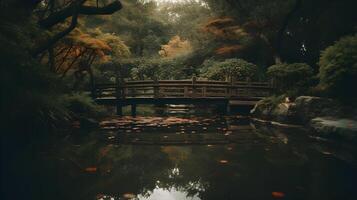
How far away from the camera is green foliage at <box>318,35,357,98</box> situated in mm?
10188

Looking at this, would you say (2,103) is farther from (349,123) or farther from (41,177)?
(349,123)

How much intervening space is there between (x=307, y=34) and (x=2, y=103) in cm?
1893

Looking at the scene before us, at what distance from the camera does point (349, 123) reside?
28.6ft

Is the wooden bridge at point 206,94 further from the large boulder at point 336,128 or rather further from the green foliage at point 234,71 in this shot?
the large boulder at point 336,128

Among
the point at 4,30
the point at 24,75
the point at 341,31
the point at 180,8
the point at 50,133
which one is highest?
the point at 180,8

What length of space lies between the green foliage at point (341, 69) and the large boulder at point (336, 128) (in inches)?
51.2

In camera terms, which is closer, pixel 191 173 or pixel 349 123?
pixel 191 173

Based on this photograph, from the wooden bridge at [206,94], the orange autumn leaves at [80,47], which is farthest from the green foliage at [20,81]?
the wooden bridge at [206,94]

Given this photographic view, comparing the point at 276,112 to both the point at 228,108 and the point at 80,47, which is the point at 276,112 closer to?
the point at 228,108

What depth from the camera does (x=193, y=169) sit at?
18.6 feet

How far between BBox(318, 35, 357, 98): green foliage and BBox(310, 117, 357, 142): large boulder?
1300mm

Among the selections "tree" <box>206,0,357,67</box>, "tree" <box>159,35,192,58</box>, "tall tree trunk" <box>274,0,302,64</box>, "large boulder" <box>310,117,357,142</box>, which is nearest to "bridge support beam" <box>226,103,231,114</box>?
"tall tree trunk" <box>274,0,302,64</box>

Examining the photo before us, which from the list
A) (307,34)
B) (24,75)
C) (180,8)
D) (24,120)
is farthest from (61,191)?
(180,8)

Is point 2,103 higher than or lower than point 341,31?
lower
